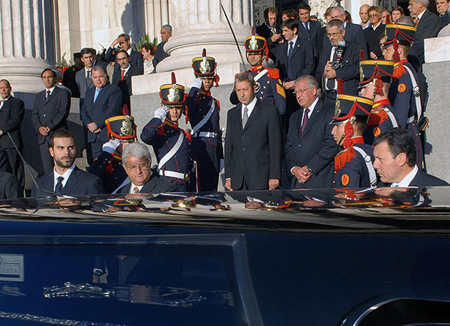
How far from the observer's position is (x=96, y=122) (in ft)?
29.5

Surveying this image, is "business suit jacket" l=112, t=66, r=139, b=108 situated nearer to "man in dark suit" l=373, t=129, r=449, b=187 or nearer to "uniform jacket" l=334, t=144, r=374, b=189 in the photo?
"uniform jacket" l=334, t=144, r=374, b=189

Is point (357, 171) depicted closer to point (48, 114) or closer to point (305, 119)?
point (305, 119)

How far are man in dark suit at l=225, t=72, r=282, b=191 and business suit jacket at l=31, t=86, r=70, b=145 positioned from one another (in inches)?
144

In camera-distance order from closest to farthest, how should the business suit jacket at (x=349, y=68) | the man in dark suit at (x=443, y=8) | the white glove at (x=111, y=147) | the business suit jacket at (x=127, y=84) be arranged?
the white glove at (x=111, y=147)
the business suit jacket at (x=349, y=68)
the man in dark suit at (x=443, y=8)
the business suit jacket at (x=127, y=84)

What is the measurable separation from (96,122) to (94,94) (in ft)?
1.38

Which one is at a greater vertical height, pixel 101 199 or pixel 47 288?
pixel 101 199

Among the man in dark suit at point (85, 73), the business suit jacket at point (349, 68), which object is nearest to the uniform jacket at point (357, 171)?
the business suit jacket at point (349, 68)

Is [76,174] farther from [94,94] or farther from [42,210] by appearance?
[94,94]

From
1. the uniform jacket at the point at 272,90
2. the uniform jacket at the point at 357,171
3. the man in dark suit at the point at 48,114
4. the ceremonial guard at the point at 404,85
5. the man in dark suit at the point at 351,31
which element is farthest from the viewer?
the man in dark suit at the point at 48,114

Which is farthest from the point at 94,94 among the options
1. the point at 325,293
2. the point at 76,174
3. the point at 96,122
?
the point at 325,293

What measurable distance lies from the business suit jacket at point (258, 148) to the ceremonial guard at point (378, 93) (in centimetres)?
83

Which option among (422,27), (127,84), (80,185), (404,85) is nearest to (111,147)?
(80,185)

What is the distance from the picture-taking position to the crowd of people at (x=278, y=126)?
504 cm

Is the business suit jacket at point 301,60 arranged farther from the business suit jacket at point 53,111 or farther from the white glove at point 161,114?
the business suit jacket at point 53,111
